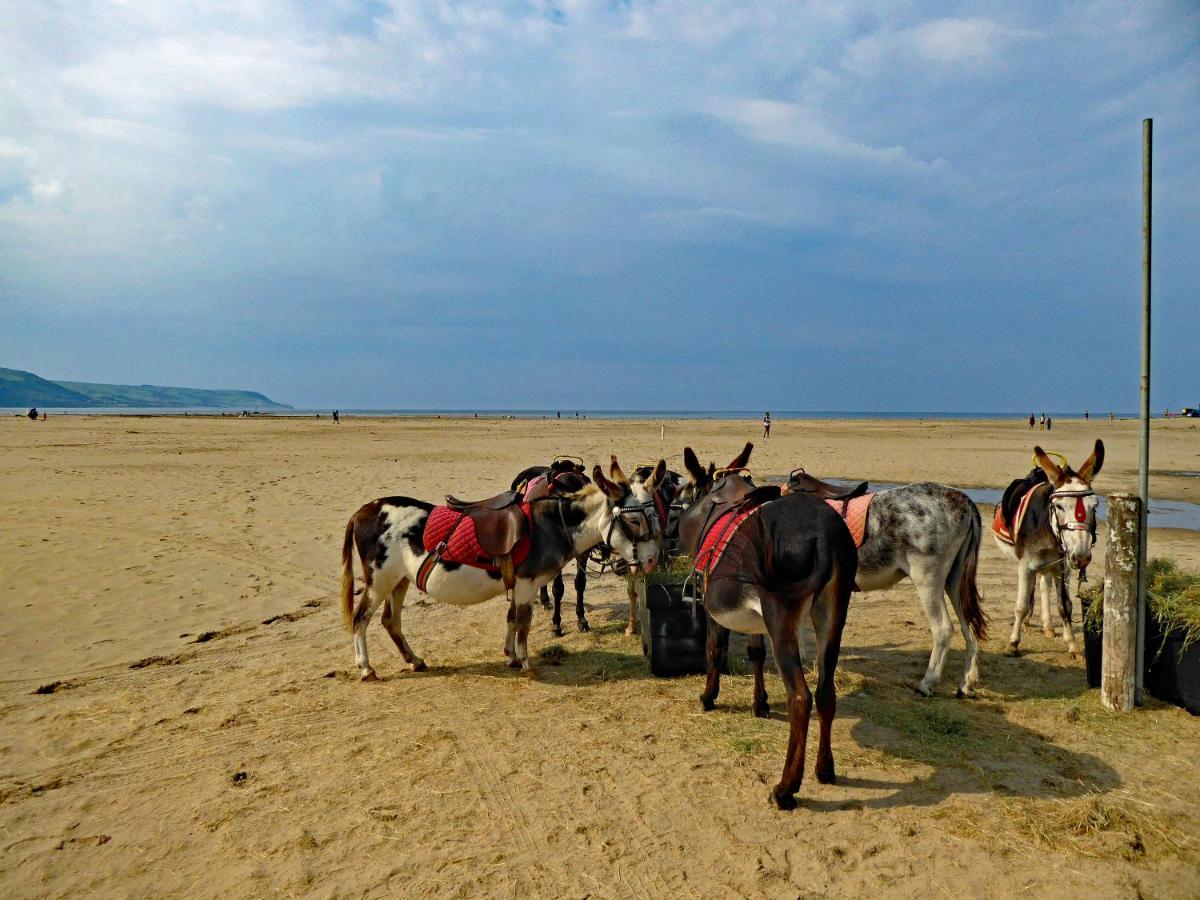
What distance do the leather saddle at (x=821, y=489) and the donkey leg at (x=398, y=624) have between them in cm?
424

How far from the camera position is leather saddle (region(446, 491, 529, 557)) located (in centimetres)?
633

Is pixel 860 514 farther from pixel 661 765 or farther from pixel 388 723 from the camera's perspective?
pixel 388 723

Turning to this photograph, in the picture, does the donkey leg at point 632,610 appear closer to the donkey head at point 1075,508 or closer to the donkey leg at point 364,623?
the donkey leg at point 364,623

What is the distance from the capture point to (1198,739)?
16.1 ft

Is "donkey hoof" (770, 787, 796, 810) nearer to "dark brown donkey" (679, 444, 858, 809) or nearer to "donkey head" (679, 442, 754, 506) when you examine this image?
"dark brown donkey" (679, 444, 858, 809)

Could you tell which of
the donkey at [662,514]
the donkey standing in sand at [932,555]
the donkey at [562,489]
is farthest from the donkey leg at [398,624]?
the donkey standing in sand at [932,555]

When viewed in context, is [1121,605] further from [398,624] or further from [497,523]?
[398,624]

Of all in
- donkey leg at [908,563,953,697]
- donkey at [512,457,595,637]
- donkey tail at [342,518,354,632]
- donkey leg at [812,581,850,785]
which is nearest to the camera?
donkey leg at [812,581,850,785]

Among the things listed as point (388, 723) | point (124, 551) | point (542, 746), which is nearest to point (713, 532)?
point (542, 746)

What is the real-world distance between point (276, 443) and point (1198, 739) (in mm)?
38800

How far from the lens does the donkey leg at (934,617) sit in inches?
234

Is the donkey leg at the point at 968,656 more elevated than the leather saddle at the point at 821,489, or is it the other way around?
the leather saddle at the point at 821,489

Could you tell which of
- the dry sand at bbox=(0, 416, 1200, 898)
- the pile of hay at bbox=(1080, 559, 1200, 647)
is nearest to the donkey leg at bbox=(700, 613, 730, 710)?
the dry sand at bbox=(0, 416, 1200, 898)

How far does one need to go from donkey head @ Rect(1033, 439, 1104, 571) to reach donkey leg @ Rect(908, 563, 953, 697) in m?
1.13
